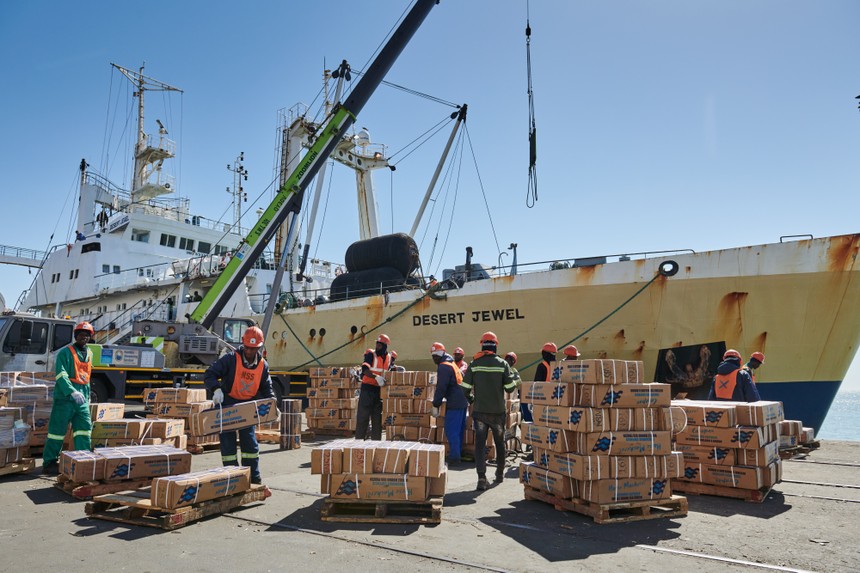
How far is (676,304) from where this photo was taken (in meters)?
12.6

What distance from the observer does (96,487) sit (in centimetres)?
552

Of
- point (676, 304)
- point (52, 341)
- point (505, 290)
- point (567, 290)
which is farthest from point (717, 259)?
point (52, 341)

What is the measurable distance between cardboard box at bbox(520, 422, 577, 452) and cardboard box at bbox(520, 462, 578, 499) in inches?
9.6

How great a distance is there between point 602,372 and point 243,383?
12.0 ft

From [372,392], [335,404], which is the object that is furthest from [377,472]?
[335,404]

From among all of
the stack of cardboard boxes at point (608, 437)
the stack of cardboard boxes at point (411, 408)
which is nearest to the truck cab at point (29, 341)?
the stack of cardboard boxes at point (411, 408)

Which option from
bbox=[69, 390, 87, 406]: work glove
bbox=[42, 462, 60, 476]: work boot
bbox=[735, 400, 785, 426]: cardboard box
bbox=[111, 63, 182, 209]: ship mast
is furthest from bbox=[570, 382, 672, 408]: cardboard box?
bbox=[111, 63, 182, 209]: ship mast

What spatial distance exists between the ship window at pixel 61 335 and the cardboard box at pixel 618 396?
11560mm

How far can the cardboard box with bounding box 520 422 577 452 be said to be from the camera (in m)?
5.41

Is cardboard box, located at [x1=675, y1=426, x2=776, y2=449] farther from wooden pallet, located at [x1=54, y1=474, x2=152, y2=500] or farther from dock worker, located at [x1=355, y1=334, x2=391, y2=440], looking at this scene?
wooden pallet, located at [x1=54, y1=474, x2=152, y2=500]

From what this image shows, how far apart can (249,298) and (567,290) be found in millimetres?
12933

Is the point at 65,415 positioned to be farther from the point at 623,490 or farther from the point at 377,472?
the point at 623,490

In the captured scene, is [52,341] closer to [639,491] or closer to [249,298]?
[249,298]

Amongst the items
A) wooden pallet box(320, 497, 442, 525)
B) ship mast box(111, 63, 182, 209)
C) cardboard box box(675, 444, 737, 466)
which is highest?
ship mast box(111, 63, 182, 209)
